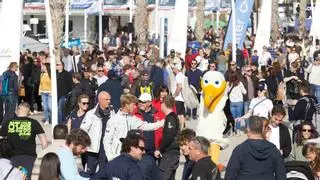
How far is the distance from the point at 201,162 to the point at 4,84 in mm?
11047

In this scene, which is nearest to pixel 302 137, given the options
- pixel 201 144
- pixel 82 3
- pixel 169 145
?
pixel 169 145

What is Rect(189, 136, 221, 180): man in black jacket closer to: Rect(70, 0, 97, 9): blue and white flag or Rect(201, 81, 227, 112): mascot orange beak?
Rect(201, 81, 227, 112): mascot orange beak

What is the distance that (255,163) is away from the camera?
9070 millimetres

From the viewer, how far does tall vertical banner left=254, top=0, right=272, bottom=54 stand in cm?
3125

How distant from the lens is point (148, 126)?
1139cm

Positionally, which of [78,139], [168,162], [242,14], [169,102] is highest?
[242,14]

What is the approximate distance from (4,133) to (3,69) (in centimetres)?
797

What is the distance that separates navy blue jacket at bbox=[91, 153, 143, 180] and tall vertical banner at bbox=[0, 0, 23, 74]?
9.28m

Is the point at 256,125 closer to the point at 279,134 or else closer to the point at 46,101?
the point at 279,134

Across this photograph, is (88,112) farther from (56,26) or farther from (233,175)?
(56,26)

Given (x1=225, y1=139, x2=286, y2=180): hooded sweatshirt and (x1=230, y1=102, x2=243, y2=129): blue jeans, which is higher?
(x1=225, y1=139, x2=286, y2=180): hooded sweatshirt

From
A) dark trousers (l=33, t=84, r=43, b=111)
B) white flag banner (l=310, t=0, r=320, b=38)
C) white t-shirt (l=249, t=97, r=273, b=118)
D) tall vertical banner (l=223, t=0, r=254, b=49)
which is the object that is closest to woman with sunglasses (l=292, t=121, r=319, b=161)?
white t-shirt (l=249, t=97, r=273, b=118)

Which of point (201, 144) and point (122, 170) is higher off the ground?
point (201, 144)

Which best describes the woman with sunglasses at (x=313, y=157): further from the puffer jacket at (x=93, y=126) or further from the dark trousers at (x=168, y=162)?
the puffer jacket at (x=93, y=126)
